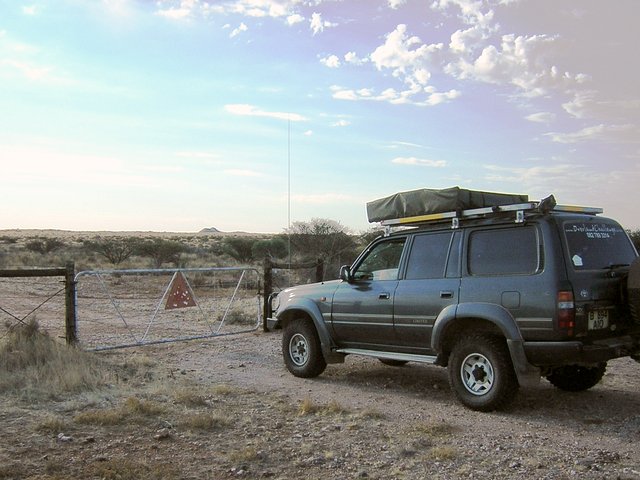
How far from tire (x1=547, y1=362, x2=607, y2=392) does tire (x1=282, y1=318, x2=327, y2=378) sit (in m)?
2.96

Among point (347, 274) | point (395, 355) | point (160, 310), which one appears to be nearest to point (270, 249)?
point (160, 310)

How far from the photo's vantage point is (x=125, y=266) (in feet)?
111

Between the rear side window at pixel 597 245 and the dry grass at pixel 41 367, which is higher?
the rear side window at pixel 597 245

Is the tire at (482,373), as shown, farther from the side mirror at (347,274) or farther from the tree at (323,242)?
the tree at (323,242)

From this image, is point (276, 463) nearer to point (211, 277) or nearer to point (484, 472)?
point (484, 472)

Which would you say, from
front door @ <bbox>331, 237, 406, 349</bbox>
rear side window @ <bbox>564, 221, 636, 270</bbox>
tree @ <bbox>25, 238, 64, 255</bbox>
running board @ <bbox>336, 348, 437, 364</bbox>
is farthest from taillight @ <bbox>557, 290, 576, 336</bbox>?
tree @ <bbox>25, 238, 64, 255</bbox>

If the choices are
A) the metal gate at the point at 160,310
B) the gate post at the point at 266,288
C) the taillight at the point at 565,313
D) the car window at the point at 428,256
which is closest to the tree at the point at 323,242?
the metal gate at the point at 160,310

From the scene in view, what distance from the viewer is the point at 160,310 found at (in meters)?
17.1

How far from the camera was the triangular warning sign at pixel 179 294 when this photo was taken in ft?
39.0

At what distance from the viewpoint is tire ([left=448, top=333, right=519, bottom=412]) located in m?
6.75

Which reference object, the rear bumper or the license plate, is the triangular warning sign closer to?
the rear bumper

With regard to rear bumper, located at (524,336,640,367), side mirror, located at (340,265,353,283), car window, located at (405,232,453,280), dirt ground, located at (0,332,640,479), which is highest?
car window, located at (405,232,453,280)

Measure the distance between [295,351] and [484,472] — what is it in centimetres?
446

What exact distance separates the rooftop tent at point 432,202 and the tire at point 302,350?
5.81 ft
